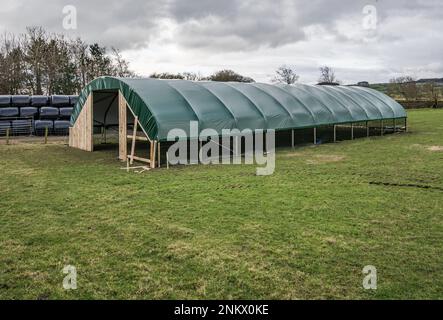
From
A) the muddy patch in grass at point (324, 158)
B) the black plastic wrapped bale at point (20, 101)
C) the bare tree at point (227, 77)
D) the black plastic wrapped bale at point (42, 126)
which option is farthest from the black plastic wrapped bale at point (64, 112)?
the bare tree at point (227, 77)

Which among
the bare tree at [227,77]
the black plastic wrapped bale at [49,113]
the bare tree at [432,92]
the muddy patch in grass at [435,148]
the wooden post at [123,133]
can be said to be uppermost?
the bare tree at [227,77]

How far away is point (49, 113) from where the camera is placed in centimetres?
2152

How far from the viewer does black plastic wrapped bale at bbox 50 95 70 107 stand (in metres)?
21.8

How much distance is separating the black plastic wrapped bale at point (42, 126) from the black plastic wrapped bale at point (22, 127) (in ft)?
1.19

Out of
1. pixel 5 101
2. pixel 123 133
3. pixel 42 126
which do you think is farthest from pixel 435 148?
pixel 5 101

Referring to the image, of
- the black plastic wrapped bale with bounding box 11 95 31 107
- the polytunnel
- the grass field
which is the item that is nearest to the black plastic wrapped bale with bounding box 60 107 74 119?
the black plastic wrapped bale with bounding box 11 95 31 107

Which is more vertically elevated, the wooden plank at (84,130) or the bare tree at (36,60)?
the bare tree at (36,60)

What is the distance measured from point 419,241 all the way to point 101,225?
177 inches

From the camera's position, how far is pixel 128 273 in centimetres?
440

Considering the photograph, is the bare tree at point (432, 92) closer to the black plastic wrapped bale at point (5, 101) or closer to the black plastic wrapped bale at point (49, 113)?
the black plastic wrapped bale at point (49, 113)

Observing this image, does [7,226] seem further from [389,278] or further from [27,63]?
[27,63]

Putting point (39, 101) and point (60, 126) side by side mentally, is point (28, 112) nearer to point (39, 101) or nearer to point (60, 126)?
point (39, 101)

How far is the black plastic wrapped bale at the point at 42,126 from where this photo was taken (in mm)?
21125

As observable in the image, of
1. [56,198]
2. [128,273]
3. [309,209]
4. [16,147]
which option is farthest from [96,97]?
[128,273]
